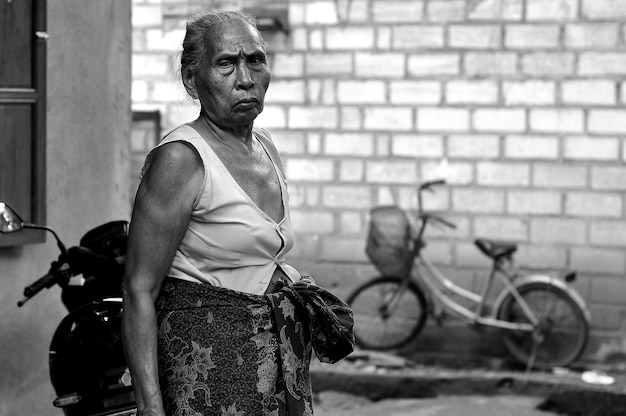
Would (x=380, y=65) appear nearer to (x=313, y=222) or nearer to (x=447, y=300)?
(x=313, y=222)

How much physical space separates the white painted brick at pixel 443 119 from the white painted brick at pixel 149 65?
2.49 m

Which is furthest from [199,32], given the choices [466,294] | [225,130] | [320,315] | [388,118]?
[388,118]

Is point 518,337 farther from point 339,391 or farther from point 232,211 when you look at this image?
point 232,211

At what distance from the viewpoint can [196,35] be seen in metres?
2.78

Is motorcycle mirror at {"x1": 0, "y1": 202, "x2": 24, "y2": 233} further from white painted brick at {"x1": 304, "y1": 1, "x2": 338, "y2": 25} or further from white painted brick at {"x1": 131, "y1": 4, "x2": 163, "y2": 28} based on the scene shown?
white painted brick at {"x1": 131, "y1": 4, "x2": 163, "y2": 28}

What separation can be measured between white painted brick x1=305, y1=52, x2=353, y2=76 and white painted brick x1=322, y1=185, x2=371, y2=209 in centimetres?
101

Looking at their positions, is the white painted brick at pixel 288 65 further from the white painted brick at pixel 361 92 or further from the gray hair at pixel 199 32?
the gray hair at pixel 199 32

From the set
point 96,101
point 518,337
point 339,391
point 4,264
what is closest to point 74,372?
point 4,264

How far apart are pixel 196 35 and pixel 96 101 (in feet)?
8.65

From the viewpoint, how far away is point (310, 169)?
966cm

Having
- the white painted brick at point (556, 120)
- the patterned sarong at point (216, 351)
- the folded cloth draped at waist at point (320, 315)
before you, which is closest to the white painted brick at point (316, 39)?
the white painted brick at point (556, 120)

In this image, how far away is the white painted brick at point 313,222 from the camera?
31.5 ft

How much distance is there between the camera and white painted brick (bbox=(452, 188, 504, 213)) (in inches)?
361

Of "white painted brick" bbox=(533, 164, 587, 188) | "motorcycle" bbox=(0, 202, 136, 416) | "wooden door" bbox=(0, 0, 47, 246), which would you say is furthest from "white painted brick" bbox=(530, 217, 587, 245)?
"motorcycle" bbox=(0, 202, 136, 416)
